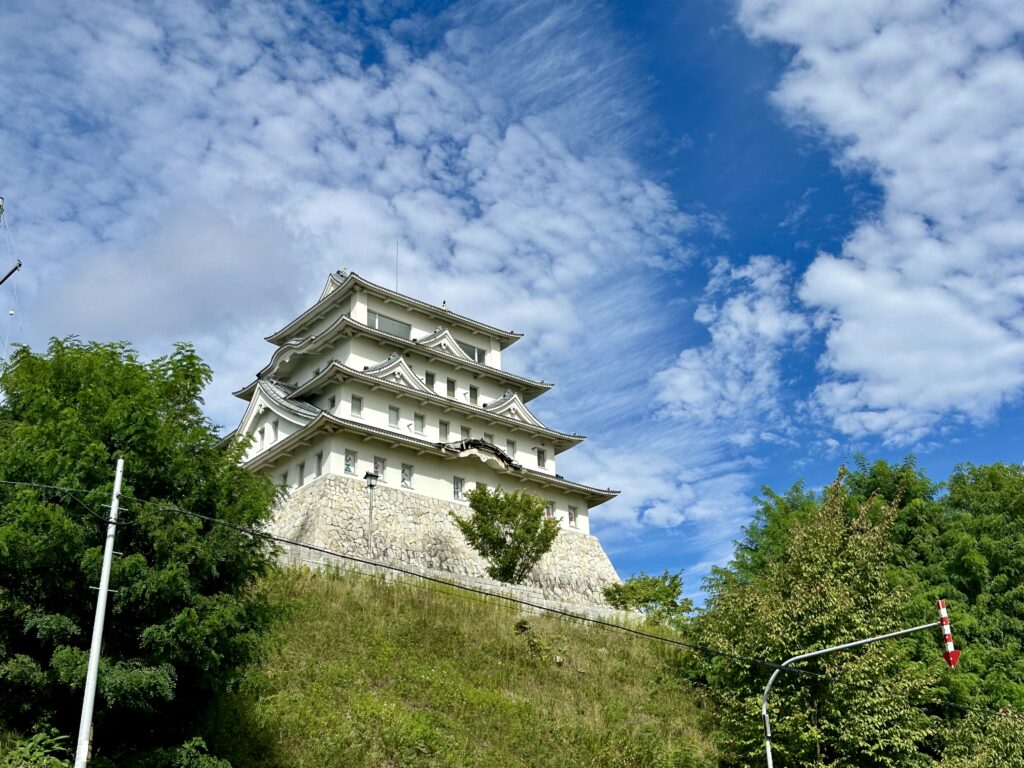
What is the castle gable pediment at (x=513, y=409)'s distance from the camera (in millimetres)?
47844

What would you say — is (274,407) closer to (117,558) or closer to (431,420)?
(431,420)

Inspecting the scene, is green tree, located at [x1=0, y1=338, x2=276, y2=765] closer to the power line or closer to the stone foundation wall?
the power line

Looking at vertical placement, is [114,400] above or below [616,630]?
above

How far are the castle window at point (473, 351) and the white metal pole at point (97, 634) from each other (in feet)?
114

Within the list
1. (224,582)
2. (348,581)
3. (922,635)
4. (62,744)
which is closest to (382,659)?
(348,581)

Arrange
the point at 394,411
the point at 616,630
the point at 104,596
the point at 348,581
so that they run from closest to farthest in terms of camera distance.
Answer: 1. the point at 104,596
2. the point at 348,581
3. the point at 616,630
4. the point at 394,411

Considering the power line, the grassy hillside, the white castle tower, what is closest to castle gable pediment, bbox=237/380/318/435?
the white castle tower

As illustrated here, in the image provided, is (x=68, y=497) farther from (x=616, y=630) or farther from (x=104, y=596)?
(x=616, y=630)

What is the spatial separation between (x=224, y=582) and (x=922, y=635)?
71.6ft

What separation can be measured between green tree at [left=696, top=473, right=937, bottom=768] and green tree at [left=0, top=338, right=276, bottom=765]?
43.6 feet

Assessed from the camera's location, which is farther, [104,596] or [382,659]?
[382,659]

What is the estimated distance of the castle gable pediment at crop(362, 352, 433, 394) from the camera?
43000 millimetres

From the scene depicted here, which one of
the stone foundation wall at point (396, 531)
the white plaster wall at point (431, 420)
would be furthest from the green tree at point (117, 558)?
the white plaster wall at point (431, 420)

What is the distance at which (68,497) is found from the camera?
1630 cm
